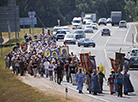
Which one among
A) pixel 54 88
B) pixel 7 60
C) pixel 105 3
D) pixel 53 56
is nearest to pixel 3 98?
pixel 54 88

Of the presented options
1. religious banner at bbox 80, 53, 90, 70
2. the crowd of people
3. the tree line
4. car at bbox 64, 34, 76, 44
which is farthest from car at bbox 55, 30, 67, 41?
the tree line

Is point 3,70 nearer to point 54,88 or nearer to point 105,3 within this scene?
point 54,88

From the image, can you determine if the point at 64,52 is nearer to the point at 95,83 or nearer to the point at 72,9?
the point at 95,83

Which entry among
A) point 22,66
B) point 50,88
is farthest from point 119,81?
point 22,66

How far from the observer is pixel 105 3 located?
431ft

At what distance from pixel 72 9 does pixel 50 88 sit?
11061cm

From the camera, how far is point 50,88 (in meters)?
26.4

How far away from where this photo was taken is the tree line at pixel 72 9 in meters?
119

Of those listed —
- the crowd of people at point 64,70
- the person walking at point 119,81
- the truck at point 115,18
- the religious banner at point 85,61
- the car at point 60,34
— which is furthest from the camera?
the truck at point 115,18

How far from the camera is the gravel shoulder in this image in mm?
22306

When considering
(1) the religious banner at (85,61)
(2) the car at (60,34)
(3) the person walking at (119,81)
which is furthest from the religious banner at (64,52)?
(2) the car at (60,34)

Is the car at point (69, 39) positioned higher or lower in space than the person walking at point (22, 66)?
higher

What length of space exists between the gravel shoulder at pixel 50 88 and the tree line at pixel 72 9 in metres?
85.9

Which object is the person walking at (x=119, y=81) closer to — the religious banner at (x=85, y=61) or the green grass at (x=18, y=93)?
the religious banner at (x=85, y=61)
